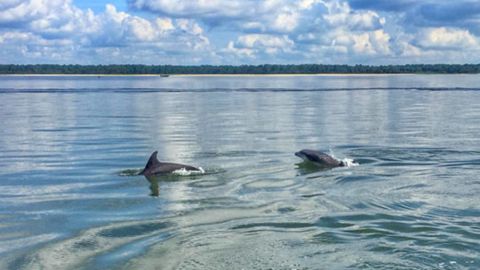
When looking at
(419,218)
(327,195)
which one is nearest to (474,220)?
(419,218)

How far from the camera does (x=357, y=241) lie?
1234cm

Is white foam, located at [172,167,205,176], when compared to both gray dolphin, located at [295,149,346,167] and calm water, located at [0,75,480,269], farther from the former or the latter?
gray dolphin, located at [295,149,346,167]

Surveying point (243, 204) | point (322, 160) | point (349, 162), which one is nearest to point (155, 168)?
point (243, 204)

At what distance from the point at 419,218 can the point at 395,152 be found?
12153 mm

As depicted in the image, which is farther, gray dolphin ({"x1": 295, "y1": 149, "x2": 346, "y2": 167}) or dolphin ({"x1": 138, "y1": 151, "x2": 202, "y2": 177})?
gray dolphin ({"x1": 295, "y1": 149, "x2": 346, "y2": 167})

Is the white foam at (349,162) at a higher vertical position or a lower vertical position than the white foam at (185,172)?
higher

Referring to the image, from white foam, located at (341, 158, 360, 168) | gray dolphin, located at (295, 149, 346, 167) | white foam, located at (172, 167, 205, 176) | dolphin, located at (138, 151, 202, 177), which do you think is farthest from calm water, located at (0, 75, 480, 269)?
gray dolphin, located at (295, 149, 346, 167)

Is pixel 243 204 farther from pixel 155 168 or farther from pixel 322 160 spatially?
pixel 322 160

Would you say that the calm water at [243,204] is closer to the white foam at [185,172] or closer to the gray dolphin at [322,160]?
the white foam at [185,172]

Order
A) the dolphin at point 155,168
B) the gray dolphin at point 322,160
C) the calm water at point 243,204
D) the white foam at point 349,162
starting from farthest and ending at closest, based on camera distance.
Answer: the white foam at point 349,162 → the gray dolphin at point 322,160 → the dolphin at point 155,168 → the calm water at point 243,204

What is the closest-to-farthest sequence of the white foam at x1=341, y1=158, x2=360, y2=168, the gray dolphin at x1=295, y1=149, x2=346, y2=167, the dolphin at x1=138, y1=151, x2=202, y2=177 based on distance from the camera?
the dolphin at x1=138, y1=151, x2=202, y2=177, the gray dolphin at x1=295, y1=149, x2=346, y2=167, the white foam at x1=341, y1=158, x2=360, y2=168

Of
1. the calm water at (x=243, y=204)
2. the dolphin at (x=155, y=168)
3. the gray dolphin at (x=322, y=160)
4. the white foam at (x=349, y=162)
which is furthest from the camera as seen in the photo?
the white foam at (x=349, y=162)

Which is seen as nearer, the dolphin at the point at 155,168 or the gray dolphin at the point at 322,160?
the dolphin at the point at 155,168

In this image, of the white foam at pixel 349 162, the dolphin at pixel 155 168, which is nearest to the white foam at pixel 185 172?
the dolphin at pixel 155 168
